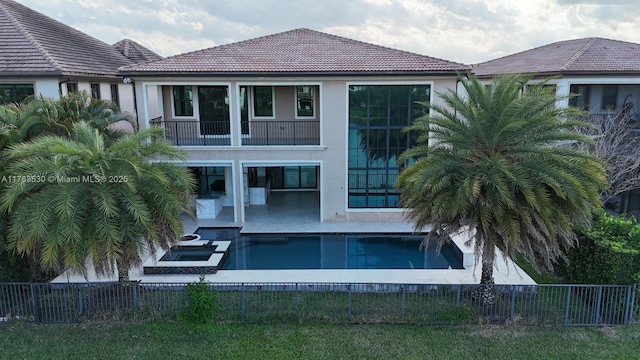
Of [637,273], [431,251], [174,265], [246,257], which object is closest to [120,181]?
[174,265]

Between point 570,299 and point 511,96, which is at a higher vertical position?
point 511,96

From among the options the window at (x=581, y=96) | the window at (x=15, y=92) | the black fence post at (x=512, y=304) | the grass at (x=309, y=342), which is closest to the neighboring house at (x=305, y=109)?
the window at (x=15, y=92)

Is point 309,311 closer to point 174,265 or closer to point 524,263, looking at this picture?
point 174,265

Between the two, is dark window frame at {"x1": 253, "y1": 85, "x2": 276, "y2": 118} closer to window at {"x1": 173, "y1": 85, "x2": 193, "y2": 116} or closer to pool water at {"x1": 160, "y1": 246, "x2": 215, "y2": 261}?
window at {"x1": 173, "y1": 85, "x2": 193, "y2": 116}

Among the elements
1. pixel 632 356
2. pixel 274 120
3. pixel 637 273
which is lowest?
pixel 632 356

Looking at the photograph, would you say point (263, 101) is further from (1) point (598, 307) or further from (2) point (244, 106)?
(1) point (598, 307)

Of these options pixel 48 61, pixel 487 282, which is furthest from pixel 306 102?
pixel 487 282
